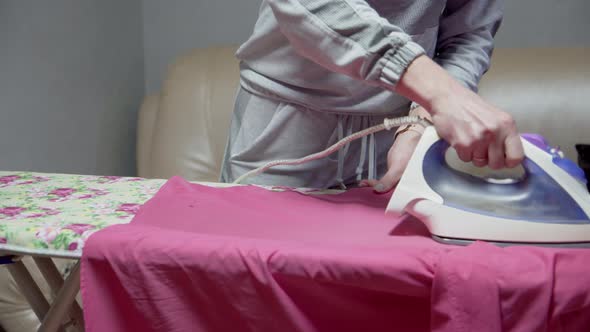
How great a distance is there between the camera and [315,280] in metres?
0.57

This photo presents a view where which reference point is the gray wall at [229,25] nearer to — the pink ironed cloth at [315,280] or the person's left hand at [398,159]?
the person's left hand at [398,159]

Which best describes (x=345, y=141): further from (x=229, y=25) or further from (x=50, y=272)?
(x=229, y=25)

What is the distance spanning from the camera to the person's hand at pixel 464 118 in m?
0.65

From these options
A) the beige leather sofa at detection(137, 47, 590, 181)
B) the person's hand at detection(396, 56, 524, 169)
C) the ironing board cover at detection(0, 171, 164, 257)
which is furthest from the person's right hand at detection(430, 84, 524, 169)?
the beige leather sofa at detection(137, 47, 590, 181)

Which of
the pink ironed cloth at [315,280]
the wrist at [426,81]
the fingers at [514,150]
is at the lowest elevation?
the pink ironed cloth at [315,280]

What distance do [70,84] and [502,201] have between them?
1.42 m

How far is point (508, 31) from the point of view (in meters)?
1.88

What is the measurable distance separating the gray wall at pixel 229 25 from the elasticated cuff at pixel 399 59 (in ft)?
4.47

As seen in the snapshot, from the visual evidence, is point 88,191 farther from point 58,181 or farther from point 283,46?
point 283,46

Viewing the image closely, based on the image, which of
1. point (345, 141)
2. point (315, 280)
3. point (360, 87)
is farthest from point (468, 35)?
point (315, 280)

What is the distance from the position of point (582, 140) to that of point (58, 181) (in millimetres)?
1520

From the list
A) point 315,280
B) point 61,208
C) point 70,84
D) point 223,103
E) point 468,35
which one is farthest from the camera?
point 223,103

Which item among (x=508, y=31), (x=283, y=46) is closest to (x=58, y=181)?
(x=283, y=46)

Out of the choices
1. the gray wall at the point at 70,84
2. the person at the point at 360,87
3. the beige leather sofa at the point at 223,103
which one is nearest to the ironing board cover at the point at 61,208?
the person at the point at 360,87
